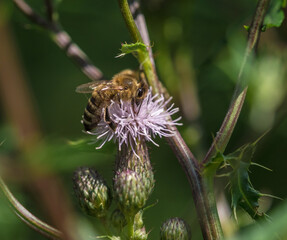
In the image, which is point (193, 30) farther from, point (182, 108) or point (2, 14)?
point (2, 14)

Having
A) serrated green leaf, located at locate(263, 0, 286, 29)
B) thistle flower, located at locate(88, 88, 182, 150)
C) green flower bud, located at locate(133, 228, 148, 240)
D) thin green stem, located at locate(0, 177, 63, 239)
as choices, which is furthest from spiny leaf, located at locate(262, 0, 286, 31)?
thin green stem, located at locate(0, 177, 63, 239)

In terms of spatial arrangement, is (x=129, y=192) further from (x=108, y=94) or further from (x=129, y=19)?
(x=129, y=19)

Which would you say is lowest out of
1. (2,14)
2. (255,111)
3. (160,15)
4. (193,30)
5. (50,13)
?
(255,111)

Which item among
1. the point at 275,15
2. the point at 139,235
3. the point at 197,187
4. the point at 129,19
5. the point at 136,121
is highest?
the point at 129,19

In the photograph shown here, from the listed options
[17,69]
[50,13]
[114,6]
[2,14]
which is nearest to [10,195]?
[2,14]

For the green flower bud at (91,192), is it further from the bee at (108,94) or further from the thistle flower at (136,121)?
the bee at (108,94)

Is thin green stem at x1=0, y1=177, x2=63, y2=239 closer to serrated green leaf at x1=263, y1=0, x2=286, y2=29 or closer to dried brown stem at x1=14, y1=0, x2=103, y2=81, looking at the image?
dried brown stem at x1=14, y1=0, x2=103, y2=81

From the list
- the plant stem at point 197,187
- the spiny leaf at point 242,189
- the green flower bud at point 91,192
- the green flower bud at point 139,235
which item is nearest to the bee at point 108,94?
the green flower bud at point 91,192

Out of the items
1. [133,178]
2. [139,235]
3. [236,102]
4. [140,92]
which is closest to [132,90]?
[140,92]
